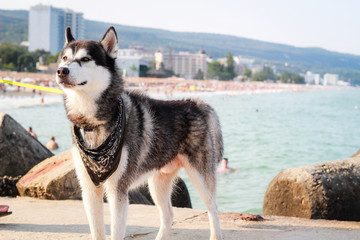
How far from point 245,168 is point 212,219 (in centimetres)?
1716

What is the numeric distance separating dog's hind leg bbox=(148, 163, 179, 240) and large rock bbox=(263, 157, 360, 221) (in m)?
2.57

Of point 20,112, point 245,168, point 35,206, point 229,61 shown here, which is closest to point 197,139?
point 35,206

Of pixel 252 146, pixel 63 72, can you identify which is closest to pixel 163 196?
pixel 63 72

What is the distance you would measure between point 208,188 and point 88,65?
2.02 meters

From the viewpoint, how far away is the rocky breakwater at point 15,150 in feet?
28.8

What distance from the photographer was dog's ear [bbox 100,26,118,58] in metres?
4.13

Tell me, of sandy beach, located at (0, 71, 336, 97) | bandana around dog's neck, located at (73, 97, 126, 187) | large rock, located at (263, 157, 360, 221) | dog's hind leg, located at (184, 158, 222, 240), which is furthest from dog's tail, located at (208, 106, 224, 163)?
sandy beach, located at (0, 71, 336, 97)

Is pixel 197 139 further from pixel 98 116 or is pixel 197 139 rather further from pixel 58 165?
pixel 58 165

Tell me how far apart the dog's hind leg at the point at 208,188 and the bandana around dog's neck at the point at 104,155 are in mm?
1060

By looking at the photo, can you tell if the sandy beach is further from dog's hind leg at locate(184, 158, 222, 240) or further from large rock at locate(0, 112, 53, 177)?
dog's hind leg at locate(184, 158, 222, 240)

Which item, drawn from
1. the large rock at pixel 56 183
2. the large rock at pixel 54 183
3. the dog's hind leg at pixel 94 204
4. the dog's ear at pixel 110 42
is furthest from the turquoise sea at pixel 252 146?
the dog's ear at pixel 110 42

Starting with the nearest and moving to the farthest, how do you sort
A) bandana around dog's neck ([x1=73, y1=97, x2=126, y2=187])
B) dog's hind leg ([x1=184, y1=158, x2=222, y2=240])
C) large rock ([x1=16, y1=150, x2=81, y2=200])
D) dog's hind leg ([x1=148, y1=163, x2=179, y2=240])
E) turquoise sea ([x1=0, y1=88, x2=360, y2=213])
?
bandana around dog's neck ([x1=73, y1=97, x2=126, y2=187]) → dog's hind leg ([x1=184, y1=158, x2=222, y2=240]) → dog's hind leg ([x1=148, y1=163, x2=179, y2=240]) → large rock ([x1=16, y1=150, x2=81, y2=200]) → turquoise sea ([x1=0, y1=88, x2=360, y2=213])

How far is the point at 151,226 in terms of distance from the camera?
19.7 ft

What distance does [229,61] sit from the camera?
629 feet
